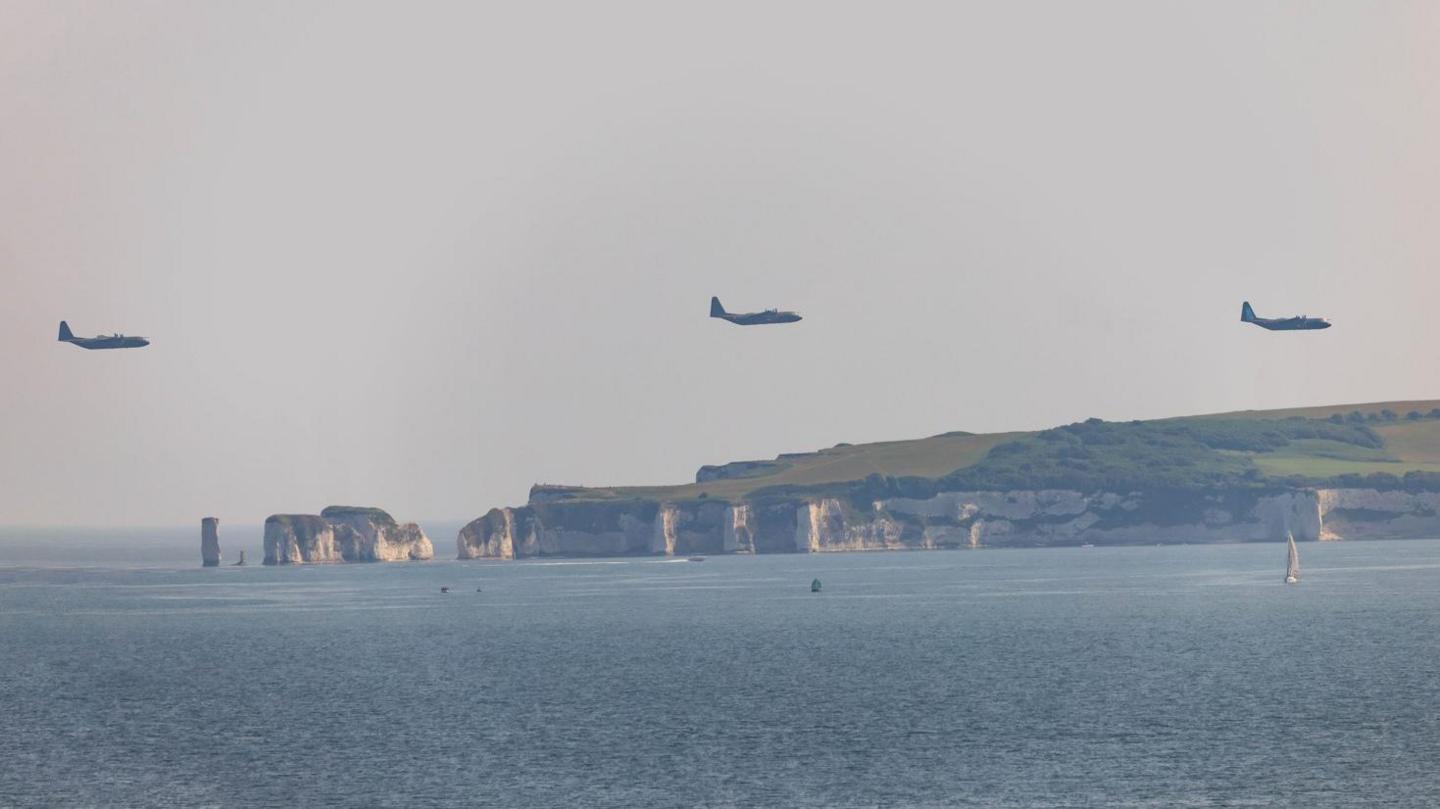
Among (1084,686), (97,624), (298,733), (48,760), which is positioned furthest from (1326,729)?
(97,624)

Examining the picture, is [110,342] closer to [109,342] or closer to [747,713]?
[109,342]

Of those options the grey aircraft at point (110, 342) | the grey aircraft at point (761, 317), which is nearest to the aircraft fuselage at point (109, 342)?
the grey aircraft at point (110, 342)

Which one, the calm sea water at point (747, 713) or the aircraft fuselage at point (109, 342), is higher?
the aircraft fuselage at point (109, 342)

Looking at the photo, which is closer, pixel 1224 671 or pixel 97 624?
pixel 1224 671

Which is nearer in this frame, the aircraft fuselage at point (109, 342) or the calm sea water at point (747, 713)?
the calm sea water at point (747, 713)

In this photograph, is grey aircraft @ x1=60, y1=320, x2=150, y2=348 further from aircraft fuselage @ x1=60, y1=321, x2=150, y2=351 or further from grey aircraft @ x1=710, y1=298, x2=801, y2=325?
grey aircraft @ x1=710, y1=298, x2=801, y2=325

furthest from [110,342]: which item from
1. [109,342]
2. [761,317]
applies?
[761,317]

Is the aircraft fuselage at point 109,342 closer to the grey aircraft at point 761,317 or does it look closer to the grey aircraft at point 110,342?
the grey aircraft at point 110,342

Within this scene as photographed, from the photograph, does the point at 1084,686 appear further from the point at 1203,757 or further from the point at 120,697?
the point at 120,697
